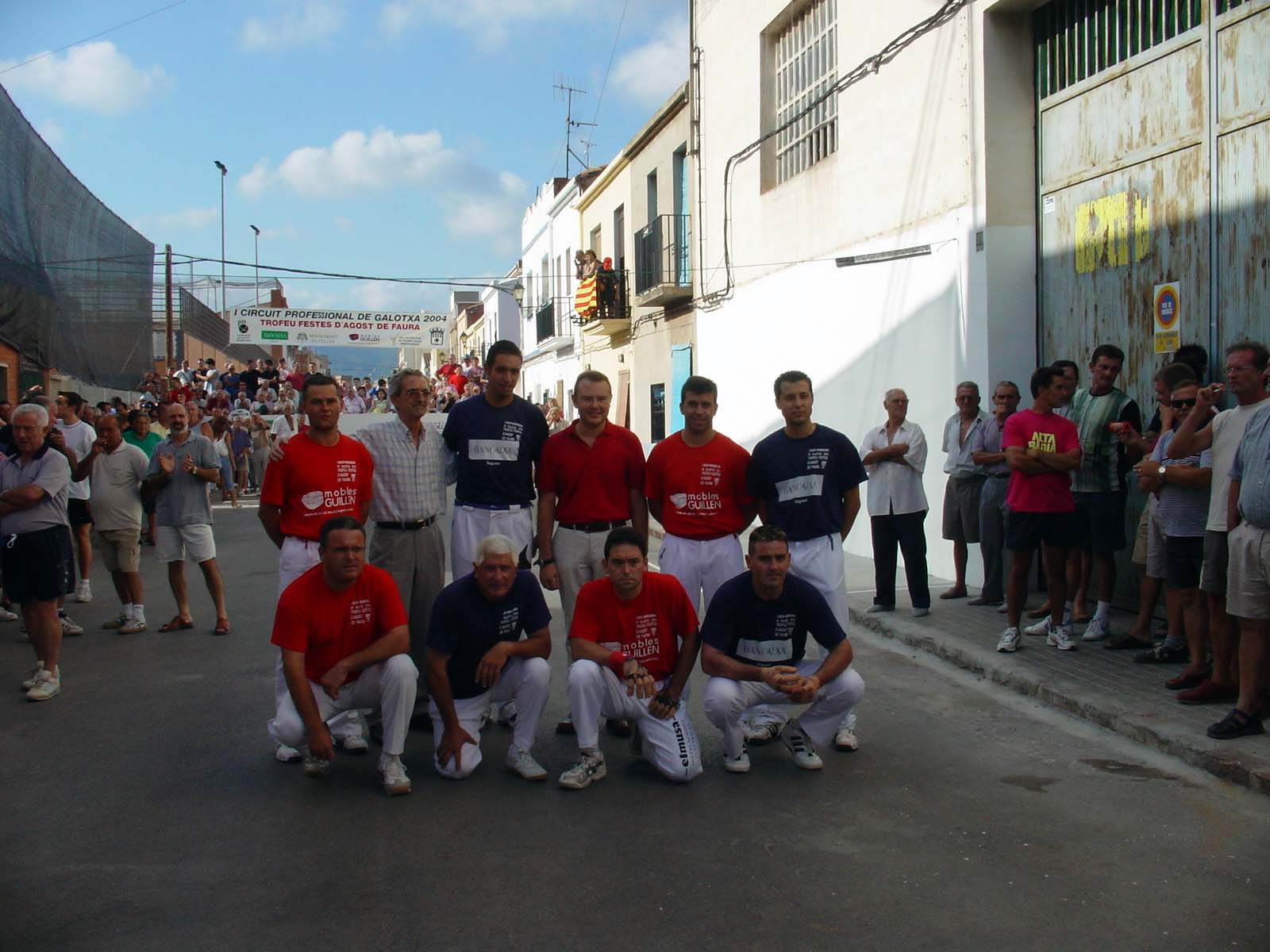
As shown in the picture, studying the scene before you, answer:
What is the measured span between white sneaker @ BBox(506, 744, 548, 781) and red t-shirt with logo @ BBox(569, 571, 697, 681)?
589 mm

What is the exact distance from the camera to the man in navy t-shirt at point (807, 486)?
235 inches

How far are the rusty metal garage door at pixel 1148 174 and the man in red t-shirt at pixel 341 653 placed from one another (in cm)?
560

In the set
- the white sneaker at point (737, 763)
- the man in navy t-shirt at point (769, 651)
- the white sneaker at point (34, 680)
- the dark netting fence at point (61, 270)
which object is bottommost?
the white sneaker at point (737, 763)

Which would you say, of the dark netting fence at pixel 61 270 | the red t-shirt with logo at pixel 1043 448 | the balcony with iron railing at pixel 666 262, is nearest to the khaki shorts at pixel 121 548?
the red t-shirt with logo at pixel 1043 448

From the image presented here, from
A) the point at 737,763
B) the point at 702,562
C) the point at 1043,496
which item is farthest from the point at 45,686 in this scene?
the point at 1043,496

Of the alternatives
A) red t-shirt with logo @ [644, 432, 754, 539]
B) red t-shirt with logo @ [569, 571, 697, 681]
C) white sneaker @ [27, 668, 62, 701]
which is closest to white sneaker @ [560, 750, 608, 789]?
red t-shirt with logo @ [569, 571, 697, 681]

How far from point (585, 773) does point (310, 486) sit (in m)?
2.07

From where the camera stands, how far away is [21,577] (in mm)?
6875

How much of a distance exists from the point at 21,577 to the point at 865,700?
513 cm

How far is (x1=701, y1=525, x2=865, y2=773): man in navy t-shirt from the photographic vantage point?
5.29 m

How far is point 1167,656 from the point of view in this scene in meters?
6.98

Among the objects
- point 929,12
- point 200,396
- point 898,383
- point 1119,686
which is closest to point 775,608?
point 1119,686

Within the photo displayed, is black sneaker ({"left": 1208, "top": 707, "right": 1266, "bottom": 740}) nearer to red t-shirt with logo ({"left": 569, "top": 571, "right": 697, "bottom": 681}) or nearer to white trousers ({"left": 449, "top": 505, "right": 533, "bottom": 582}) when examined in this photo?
red t-shirt with logo ({"left": 569, "top": 571, "right": 697, "bottom": 681})

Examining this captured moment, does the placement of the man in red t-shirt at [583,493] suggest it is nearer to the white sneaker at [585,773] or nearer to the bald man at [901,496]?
the white sneaker at [585,773]
